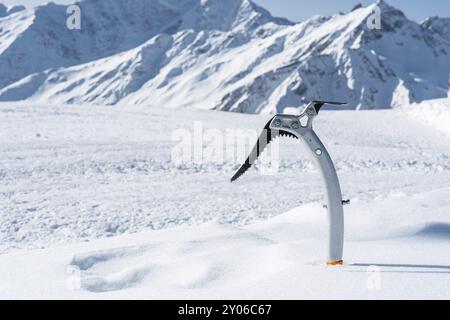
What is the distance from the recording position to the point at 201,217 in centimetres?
890

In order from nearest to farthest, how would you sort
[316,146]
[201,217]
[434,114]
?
1. [316,146]
2. [201,217]
3. [434,114]

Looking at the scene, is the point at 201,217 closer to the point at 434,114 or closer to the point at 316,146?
the point at 316,146

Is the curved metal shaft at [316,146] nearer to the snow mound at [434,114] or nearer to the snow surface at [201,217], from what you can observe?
the snow surface at [201,217]

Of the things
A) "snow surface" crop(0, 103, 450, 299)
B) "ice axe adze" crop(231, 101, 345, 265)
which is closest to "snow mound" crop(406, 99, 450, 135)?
"snow surface" crop(0, 103, 450, 299)

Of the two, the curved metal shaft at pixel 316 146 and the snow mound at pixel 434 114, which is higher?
the snow mound at pixel 434 114

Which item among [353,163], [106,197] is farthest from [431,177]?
[106,197]

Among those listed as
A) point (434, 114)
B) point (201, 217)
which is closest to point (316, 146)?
point (201, 217)

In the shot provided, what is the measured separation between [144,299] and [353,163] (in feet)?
41.6

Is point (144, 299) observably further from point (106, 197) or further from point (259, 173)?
point (259, 173)

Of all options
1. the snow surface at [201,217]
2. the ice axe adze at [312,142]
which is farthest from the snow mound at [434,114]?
the ice axe adze at [312,142]

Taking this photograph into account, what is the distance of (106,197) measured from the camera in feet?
32.7

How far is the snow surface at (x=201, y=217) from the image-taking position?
138 inches

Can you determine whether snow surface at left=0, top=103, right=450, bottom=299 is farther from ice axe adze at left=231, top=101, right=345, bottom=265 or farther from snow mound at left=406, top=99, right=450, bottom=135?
snow mound at left=406, top=99, right=450, bottom=135

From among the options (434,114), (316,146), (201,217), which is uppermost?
(434,114)
